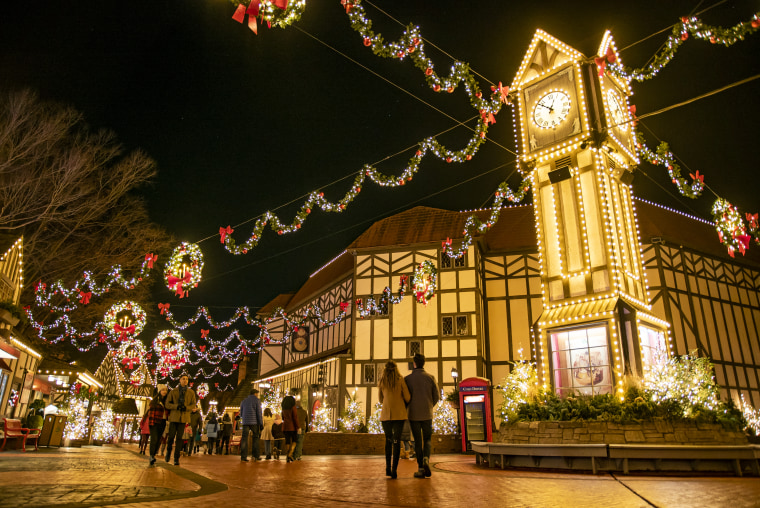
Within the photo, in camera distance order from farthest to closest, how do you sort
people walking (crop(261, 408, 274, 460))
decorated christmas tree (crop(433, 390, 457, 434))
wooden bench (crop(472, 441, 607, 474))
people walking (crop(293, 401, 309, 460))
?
decorated christmas tree (crop(433, 390, 457, 434)), people walking (crop(261, 408, 274, 460)), people walking (crop(293, 401, 309, 460)), wooden bench (crop(472, 441, 607, 474))

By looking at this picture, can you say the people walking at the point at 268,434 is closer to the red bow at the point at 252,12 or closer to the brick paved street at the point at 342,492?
the brick paved street at the point at 342,492

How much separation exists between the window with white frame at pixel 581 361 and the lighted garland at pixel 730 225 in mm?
3483

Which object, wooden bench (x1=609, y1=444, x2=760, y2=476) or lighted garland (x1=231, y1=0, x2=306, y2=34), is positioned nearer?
lighted garland (x1=231, y1=0, x2=306, y2=34)

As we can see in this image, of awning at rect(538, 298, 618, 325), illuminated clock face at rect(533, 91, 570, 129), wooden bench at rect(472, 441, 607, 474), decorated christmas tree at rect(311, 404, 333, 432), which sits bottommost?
A: wooden bench at rect(472, 441, 607, 474)

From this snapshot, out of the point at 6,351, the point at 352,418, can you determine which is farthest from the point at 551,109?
the point at 6,351

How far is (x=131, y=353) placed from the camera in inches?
937

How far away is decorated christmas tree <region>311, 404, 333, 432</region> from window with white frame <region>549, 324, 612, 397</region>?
41.2 feet

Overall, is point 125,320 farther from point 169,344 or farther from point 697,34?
point 697,34

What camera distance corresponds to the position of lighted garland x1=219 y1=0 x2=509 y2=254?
902 centimetres

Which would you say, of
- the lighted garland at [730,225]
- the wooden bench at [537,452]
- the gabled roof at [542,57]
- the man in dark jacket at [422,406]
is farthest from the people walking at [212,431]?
the lighted garland at [730,225]

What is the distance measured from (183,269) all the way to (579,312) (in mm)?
8559

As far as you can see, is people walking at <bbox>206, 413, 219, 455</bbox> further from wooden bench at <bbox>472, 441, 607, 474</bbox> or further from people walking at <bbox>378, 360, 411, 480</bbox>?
people walking at <bbox>378, 360, 411, 480</bbox>

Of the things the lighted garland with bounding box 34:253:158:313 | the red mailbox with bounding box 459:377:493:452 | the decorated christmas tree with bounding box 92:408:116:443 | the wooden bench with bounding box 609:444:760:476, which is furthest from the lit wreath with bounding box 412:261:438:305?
the decorated christmas tree with bounding box 92:408:116:443

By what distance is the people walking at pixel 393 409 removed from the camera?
6145 mm
